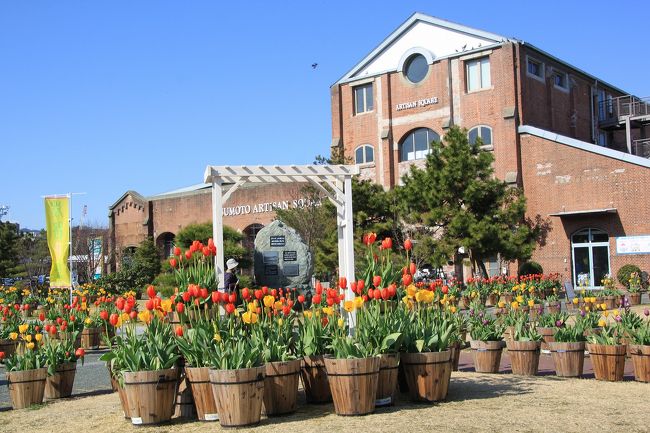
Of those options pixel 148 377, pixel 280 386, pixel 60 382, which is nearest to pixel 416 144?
pixel 60 382

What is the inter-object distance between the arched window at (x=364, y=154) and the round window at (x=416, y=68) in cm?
417

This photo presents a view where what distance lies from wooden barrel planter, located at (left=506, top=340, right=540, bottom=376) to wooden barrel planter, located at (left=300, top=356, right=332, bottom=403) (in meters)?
3.04

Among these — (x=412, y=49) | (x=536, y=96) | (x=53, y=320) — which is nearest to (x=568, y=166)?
(x=536, y=96)

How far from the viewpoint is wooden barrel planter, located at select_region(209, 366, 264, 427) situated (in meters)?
6.73

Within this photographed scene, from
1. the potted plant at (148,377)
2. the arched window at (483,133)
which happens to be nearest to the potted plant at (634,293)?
the arched window at (483,133)

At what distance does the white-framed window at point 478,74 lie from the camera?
1431 inches

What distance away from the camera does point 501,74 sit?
35438 millimetres

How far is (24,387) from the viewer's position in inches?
352

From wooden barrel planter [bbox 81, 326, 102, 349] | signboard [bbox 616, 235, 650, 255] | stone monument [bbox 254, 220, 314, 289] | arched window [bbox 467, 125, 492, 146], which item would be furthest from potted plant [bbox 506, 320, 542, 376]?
arched window [bbox 467, 125, 492, 146]

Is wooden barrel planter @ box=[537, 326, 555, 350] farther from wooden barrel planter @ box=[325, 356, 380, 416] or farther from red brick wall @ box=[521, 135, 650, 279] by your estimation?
red brick wall @ box=[521, 135, 650, 279]

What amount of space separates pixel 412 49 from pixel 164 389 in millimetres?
33743

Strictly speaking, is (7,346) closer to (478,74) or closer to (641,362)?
(641,362)

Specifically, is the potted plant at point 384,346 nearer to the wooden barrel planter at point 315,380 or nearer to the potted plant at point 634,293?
the wooden barrel planter at point 315,380

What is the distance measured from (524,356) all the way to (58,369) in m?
5.83
